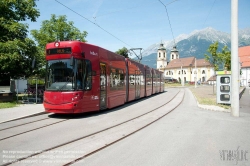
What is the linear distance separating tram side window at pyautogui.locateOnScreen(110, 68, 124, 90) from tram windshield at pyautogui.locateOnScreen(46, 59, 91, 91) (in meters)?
2.75

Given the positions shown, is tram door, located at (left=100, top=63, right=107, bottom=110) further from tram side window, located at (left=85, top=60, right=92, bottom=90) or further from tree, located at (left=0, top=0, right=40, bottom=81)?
tree, located at (left=0, top=0, right=40, bottom=81)

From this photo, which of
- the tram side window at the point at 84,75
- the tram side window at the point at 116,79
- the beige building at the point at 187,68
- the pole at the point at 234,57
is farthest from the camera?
the beige building at the point at 187,68

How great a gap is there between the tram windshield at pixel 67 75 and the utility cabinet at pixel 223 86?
1032cm

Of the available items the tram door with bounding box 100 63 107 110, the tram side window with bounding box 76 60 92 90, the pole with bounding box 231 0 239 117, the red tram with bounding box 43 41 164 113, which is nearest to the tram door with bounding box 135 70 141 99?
the red tram with bounding box 43 41 164 113

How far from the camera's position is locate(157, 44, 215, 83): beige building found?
364 ft

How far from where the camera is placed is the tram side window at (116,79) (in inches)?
496

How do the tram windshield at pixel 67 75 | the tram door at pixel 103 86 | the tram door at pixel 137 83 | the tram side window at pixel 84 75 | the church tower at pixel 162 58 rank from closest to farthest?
the tram windshield at pixel 67 75, the tram side window at pixel 84 75, the tram door at pixel 103 86, the tram door at pixel 137 83, the church tower at pixel 162 58

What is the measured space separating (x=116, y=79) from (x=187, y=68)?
359 ft

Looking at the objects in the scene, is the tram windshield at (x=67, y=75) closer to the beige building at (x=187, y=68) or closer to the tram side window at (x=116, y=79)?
the tram side window at (x=116, y=79)

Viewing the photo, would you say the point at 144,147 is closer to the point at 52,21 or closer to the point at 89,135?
the point at 89,135

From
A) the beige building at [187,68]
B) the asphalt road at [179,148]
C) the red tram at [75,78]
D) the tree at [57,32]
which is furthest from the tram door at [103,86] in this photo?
the beige building at [187,68]

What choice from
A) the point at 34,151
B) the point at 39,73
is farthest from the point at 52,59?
the point at 39,73

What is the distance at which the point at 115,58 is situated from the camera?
44.7 ft

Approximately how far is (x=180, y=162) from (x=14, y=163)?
3.41 m
